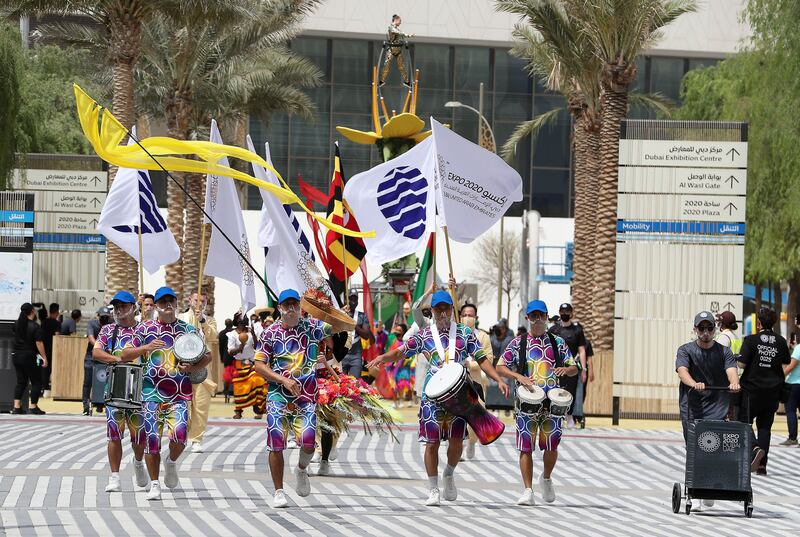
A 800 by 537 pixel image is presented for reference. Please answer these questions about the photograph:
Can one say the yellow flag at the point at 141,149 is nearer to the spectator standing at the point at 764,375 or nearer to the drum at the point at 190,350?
the drum at the point at 190,350

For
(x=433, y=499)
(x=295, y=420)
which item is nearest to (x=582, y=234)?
(x=433, y=499)

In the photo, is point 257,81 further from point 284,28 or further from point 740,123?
point 740,123

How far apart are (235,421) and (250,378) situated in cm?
105

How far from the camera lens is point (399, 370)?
1134 inches

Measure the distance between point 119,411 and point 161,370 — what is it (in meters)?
0.48

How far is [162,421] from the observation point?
42.2 ft

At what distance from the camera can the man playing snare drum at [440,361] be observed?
12930 millimetres

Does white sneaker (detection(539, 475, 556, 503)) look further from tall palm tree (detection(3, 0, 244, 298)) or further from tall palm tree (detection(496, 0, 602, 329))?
tall palm tree (detection(496, 0, 602, 329))

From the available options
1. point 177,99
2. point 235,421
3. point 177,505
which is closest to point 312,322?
point 177,505

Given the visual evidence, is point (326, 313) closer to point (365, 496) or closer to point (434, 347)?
point (434, 347)

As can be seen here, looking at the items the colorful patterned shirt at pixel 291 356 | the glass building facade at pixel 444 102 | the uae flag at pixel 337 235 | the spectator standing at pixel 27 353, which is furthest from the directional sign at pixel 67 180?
the glass building facade at pixel 444 102

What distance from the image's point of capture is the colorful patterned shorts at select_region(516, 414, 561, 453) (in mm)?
13242

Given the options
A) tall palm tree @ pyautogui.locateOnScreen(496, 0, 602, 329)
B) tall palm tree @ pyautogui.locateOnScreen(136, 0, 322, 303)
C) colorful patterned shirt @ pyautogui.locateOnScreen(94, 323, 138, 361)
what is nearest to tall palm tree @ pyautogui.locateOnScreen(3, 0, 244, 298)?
tall palm tree @ pyautogui.locateOnScreen(136, 0, 322, 303)

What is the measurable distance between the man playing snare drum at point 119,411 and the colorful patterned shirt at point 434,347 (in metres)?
2.29
